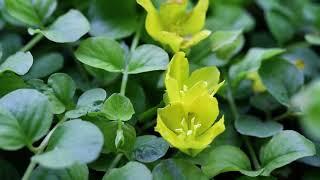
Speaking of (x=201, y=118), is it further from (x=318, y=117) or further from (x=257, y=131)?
(x=318, y=117)

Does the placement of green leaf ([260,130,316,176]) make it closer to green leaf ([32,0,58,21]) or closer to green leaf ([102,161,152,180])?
green leaf ([102,161,152,180])

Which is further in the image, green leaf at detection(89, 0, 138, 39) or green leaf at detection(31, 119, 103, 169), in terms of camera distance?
green leaf at detection(89, 0, 138, 39)

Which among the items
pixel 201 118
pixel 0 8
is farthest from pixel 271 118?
pixel 0 8

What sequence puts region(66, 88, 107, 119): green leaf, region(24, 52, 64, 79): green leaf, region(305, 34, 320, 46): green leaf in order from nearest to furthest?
region(66, 88, 107, 119): green leaf, region(24, 52, 64, 79): green leaf, region(305, 34, 320, 46): green leaf

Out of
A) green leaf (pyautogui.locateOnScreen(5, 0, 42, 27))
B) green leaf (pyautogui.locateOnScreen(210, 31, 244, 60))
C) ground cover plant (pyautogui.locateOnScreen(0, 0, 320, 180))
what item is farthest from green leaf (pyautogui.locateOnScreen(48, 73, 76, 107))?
green leaf (pyautogui.locateOnScreen(210, 31, 244, 60))

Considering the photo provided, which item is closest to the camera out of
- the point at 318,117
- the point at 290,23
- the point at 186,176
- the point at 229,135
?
the point at 318,117

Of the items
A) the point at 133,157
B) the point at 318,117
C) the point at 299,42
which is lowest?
the point at 299,42

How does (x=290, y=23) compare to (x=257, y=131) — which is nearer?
(x=257, y=131)

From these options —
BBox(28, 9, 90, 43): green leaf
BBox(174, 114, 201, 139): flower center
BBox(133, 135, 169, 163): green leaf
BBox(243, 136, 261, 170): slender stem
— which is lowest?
BBox(243, 136, 261, 170): slender stem

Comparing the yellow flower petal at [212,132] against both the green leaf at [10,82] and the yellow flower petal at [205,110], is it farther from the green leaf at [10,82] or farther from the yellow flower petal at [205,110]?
the green leaf at [10,82]
